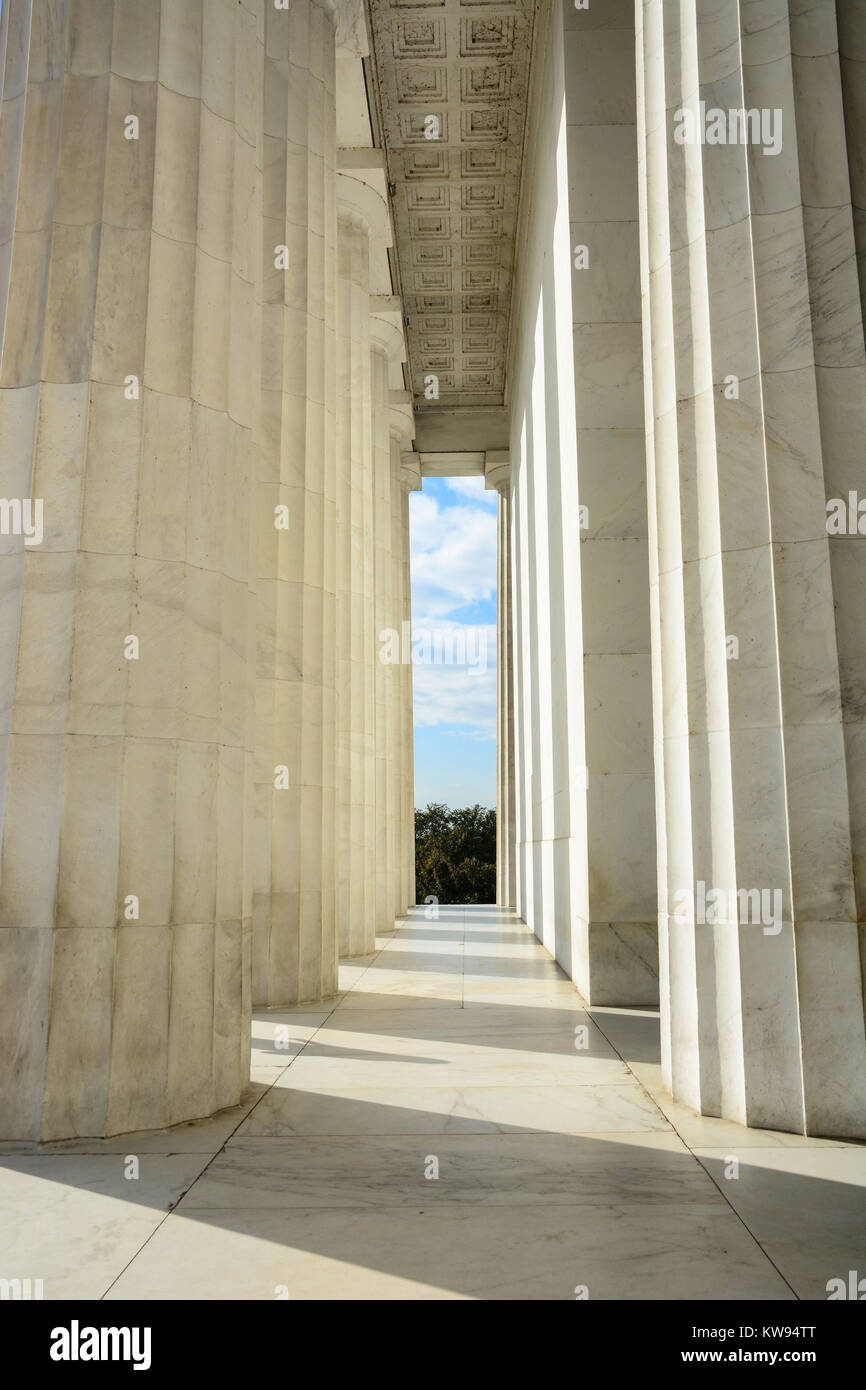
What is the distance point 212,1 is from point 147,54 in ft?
6.59

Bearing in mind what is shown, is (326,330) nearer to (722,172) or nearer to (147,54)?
(147,54)

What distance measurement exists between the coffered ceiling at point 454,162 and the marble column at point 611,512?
14.5m

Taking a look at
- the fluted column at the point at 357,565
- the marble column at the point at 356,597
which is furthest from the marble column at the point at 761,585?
the fluted column at the point at 357,565

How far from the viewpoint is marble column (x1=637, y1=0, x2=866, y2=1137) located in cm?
1535

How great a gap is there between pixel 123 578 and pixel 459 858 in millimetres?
158935

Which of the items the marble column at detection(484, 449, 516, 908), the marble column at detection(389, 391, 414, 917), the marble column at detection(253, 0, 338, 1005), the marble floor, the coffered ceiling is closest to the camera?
the marble floor

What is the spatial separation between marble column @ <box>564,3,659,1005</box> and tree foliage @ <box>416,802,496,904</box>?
413 ft

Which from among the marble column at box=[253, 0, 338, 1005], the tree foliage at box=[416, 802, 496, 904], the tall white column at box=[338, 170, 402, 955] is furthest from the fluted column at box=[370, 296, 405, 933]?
the tree foliage at box=[416, 802, 496, 904]

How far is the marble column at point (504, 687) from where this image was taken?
75812 mm

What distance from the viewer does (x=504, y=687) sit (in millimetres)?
78750

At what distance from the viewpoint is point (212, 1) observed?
18781mm

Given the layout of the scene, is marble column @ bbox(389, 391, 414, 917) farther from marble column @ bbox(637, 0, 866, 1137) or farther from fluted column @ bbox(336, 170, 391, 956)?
marble column @ bbox(637, 0, 866, 1137)

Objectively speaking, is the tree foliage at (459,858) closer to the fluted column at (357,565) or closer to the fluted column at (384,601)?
the fluted column at (384,601)

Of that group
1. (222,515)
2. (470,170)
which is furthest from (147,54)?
(470,170)
